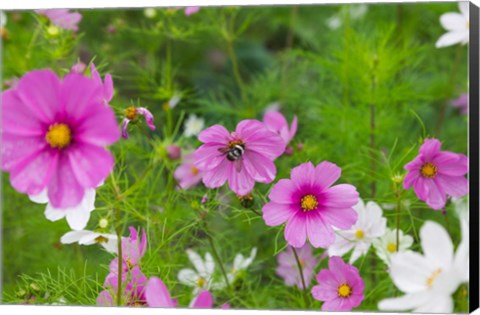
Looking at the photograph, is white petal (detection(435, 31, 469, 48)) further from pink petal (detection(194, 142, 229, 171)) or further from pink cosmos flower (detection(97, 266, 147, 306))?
pink cosmos flower (detection(97, 266, 147, 306))

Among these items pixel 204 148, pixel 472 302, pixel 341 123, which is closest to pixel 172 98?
pixel 341 123

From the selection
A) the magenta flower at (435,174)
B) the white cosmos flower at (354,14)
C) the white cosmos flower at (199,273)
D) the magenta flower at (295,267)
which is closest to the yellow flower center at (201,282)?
the white cosmos flower at (199,273)

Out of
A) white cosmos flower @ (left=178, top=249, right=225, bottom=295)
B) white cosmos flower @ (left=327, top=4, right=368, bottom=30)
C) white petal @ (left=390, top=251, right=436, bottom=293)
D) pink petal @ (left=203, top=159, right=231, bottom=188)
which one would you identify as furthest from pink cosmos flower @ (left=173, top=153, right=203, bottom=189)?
white petal @ (left=390, top=251, right=436, bottom=293)

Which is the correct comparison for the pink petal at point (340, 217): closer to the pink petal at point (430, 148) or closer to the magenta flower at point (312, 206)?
the magenta flower at point (312, 206)

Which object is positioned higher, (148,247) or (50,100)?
(50,100)

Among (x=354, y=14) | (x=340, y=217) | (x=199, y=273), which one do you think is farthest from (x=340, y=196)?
(x=354, y=14)

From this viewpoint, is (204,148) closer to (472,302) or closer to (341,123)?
(472,302)
